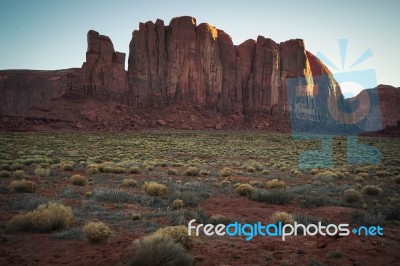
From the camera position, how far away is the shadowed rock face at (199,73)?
3305 inches

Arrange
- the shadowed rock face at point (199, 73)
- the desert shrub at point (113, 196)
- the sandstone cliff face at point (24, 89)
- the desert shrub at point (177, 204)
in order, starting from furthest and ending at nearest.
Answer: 1. the sandstone cliff face at point (24, 89)
2. the shadowed rock face at point (199, 73)
3. the desert shrub at point (113, 196)
4. the desert shrub at point (177, 204)

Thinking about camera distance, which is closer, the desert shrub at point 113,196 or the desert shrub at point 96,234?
the desert shrub at point 96,234

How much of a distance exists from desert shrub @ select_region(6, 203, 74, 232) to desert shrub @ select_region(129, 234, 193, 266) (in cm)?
283

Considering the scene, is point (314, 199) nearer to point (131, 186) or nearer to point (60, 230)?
point (131, 186)

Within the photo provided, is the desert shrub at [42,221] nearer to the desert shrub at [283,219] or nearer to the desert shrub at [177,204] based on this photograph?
the desert shrub at [177,204]

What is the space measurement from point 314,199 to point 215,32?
311 feet

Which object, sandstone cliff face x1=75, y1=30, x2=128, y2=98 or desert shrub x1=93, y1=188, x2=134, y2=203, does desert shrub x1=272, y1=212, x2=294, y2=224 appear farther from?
sandstone cliff face x1=75, y1=30, x2=128, y2=98

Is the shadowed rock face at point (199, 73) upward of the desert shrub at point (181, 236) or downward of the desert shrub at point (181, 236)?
upward

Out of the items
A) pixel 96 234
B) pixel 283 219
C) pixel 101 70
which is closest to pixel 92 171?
pixel 96 234

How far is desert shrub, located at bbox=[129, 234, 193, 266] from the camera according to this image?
4680mm

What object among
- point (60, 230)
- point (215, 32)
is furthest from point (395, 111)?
point (60, 230)

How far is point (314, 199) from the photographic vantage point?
11.2m

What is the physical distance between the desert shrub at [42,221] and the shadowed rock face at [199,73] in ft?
260

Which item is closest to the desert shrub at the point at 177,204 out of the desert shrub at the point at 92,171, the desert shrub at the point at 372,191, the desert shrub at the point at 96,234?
the desert shrub at the point at 96,234
